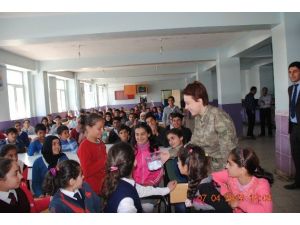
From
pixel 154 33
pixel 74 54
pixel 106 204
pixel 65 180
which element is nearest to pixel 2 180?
pixel 65 180

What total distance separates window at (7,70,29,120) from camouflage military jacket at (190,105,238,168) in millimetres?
7366

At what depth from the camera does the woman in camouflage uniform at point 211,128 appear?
2.13 meters

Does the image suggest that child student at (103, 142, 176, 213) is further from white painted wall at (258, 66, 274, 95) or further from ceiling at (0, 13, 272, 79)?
white painted wall at (258, 66, 274, 95)

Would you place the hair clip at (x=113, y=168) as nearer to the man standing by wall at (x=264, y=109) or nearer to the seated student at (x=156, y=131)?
the seated student at (x=156, y=131)

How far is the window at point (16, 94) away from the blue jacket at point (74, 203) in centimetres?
709

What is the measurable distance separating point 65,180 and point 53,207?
0.59ft

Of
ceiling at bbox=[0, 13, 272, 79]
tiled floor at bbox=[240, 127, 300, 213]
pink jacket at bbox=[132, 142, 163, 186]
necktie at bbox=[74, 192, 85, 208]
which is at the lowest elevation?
tiled floor at bbox=[240, 127, 300, 213]

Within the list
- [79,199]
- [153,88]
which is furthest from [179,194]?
[153,88]

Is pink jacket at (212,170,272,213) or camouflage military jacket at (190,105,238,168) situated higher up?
camouflage military jacket at (190,105,238,168)

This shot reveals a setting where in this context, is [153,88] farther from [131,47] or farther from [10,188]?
[10,188]

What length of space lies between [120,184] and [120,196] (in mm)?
72

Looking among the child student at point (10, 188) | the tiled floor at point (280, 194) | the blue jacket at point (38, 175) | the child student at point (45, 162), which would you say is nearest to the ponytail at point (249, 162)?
the child student at point (10, 188)

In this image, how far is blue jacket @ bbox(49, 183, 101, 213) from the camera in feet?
6.27

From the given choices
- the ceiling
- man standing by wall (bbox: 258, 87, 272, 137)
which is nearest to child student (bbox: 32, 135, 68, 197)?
the ceiling
